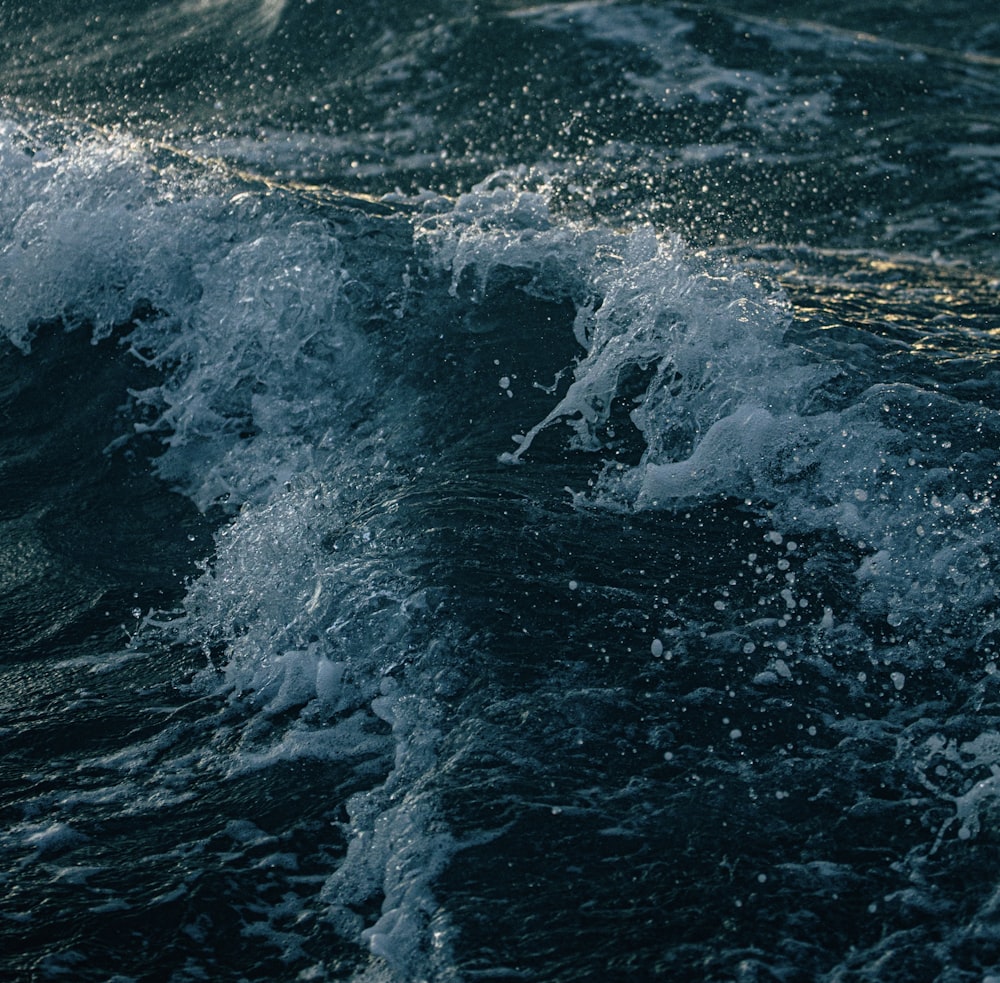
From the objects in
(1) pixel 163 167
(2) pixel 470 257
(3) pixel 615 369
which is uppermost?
(1) pixel 163 167

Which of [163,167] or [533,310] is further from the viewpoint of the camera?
[163,167]

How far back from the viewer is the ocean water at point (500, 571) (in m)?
3.02

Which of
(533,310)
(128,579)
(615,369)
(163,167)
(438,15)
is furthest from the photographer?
(438,15)

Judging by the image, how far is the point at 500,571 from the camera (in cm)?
416

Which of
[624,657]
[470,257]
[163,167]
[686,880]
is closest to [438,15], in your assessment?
[163,167]

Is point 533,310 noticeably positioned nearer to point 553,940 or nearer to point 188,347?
point 188,347

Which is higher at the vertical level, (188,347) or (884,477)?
(188,347)

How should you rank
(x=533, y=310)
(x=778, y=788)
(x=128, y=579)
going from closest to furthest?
1. (x=778, y=788)
2. (x=128, y=579)
3. (x=533, y=310)

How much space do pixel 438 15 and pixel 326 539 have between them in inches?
327

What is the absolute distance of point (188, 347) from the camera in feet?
20.0

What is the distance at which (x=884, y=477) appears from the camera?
14.5 feet

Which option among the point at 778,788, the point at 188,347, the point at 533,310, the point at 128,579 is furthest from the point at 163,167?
the point at 778,788

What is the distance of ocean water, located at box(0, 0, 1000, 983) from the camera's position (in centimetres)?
302

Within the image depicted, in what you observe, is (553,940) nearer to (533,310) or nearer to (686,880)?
(686,880)
